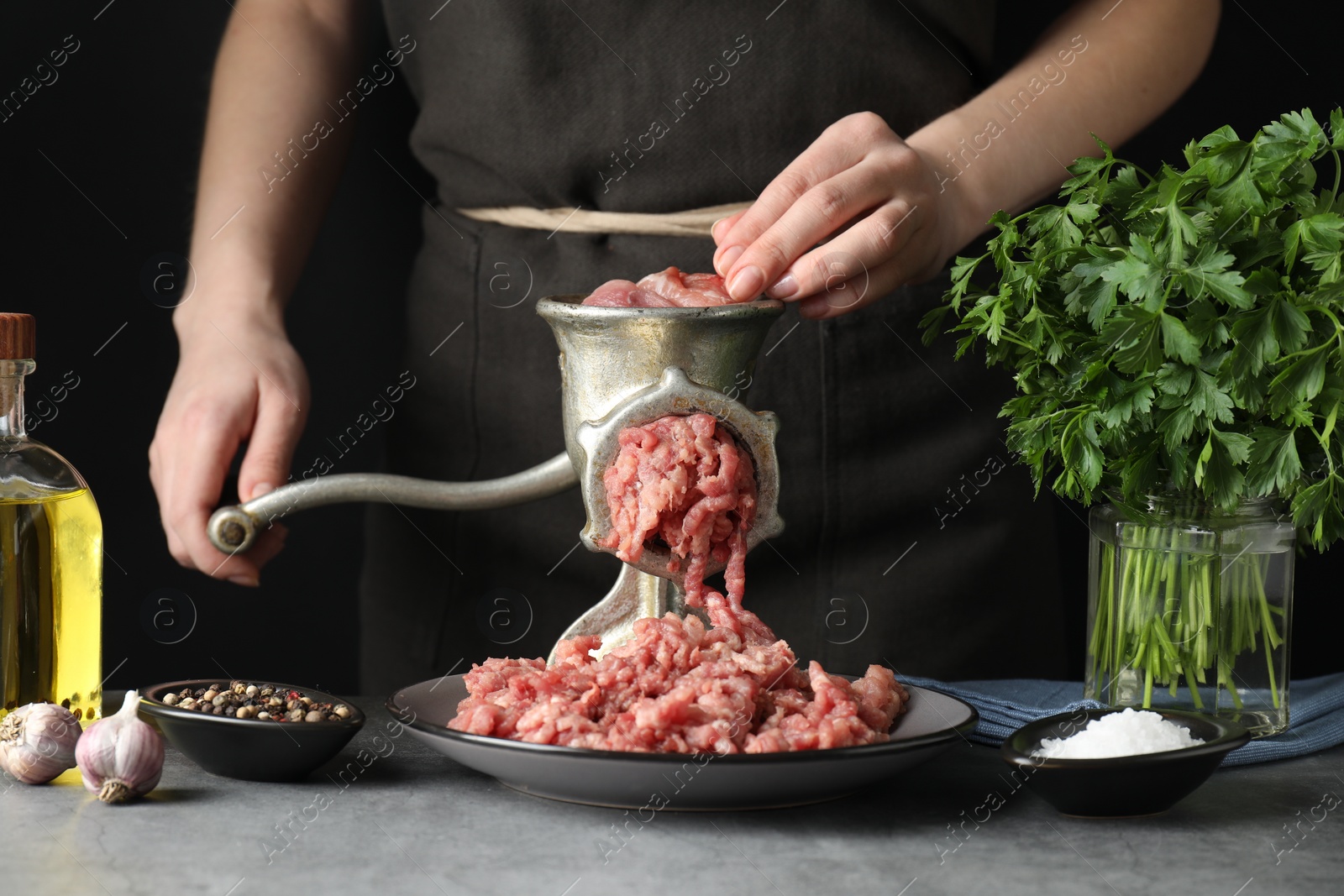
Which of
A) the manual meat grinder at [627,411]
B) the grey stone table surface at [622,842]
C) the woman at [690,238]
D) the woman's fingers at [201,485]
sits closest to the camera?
the grey stone table surface at [622,842]

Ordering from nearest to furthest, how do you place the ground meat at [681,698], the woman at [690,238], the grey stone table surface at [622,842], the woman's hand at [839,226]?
the grey stone table surface at [622,842]
the ground meat at [681,698]
the woman's hand at [839,226]
the woman at [690,238]

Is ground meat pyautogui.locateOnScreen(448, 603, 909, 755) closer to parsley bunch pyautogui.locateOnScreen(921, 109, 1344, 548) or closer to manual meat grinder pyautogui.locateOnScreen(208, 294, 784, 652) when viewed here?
manual meat grinder pyautogui.locateOnScreen(208, 294, 784, 652)

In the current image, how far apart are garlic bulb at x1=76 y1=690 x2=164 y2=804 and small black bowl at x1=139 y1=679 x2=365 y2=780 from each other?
3 centimetres

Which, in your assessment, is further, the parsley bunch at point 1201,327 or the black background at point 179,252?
the black background at point 179,252

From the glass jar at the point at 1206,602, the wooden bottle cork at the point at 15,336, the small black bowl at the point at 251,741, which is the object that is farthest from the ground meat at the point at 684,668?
the wooden bottle cork at the point at 15,336

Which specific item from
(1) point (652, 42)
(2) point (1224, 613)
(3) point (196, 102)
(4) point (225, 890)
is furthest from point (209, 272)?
(2) point (1224, 613)

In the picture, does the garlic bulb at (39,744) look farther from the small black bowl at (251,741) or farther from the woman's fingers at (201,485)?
the woman's fingers at (201,485)

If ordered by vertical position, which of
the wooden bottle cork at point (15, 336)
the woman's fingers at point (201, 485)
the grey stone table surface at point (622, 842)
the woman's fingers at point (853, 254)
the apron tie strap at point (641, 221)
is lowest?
the grey stone table surface at point (622, 842)

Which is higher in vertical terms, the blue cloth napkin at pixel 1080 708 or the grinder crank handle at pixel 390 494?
the grinder crank handle at pixel 390 494

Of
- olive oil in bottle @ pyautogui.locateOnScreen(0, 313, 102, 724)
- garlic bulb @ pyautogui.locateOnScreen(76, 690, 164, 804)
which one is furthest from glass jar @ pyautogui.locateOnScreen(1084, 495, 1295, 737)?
olive oil in bottle @ pyautogui.locateOnScreen(0, 313, 102, 724)

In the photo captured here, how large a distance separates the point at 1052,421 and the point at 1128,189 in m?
0.22

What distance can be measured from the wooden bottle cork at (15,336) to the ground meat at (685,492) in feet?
1.72

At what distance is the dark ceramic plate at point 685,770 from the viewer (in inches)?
36.2

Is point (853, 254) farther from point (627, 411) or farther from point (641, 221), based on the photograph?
point (641, 221)
